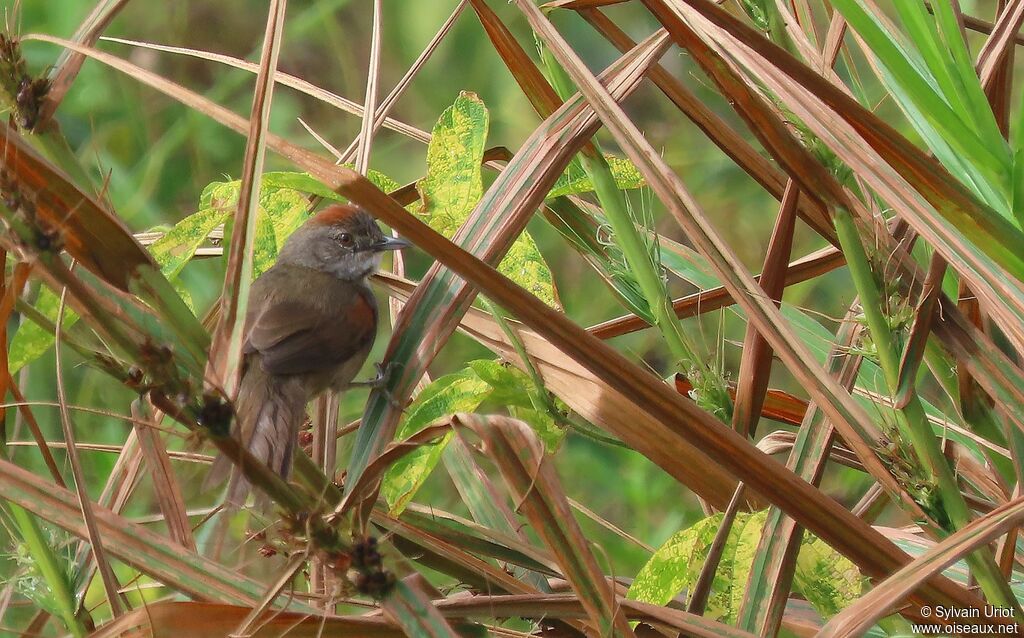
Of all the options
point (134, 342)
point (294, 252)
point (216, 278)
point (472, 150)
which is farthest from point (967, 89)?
point (216, 278)

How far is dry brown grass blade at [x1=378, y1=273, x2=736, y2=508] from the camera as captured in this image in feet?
5.84

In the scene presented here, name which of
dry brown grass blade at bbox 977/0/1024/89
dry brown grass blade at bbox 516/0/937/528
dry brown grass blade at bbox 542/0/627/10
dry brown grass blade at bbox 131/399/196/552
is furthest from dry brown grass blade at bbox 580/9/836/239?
dry brown grass blade at bbox 131/399/196/552

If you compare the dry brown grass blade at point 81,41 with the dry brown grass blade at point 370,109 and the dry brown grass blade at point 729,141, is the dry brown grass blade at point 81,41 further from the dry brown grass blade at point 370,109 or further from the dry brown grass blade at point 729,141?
the dry brown grass blade at point 729,141

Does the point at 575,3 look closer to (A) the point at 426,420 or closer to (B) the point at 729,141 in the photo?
(B) the point at 729,141

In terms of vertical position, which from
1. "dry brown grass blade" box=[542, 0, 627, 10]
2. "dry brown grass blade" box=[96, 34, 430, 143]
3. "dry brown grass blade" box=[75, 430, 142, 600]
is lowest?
"dry brown grass blade" box=[75, 430, 142, 600]

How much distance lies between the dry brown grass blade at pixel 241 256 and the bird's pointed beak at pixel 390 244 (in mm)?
1920

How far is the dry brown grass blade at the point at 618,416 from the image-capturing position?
178 centimetres

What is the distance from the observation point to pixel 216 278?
4543 mm

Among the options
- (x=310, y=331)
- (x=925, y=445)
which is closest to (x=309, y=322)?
(x=310, y=331)

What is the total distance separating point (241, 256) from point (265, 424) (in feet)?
3.89

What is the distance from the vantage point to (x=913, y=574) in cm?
140

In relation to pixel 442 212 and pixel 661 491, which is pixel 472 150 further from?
pixel 661 491

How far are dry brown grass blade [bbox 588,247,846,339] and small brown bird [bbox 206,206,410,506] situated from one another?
0.67 metres

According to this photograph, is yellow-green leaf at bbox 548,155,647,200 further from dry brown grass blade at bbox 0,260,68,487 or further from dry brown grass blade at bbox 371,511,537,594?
dry brown grass blade at bbox 0,260,68,487
